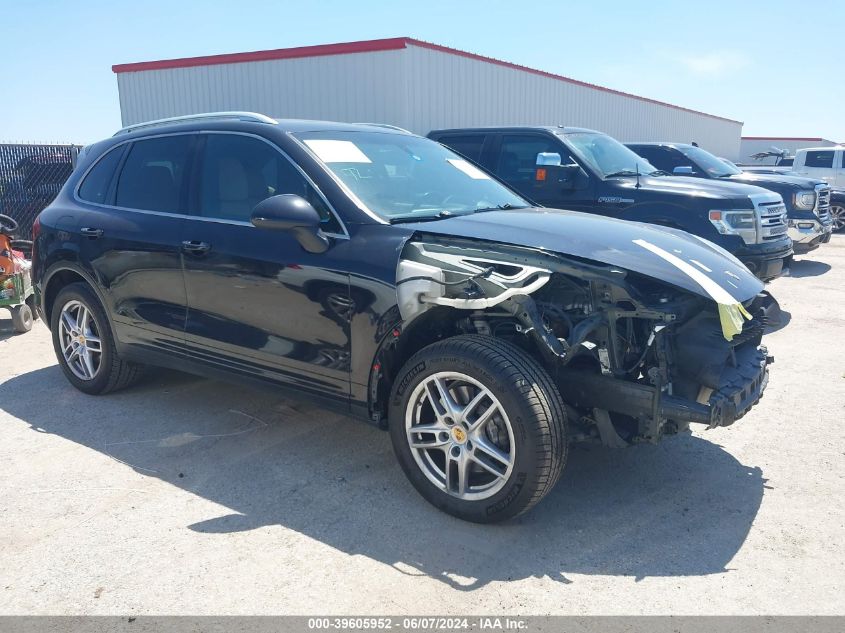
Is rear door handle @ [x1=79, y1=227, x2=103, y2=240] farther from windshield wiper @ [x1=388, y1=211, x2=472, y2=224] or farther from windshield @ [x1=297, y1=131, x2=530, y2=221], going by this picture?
windshield wiper @ [x1=388, y1=211, x2=472, y2=224]

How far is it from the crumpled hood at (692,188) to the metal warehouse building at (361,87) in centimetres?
Answer: 640

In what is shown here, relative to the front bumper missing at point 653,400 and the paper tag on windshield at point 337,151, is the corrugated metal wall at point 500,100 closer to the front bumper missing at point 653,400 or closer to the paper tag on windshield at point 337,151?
the paper tag on windshield at point 337,151

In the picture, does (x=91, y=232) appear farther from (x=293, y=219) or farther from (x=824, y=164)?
(x=824, y=164)

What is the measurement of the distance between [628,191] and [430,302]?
5207 mm

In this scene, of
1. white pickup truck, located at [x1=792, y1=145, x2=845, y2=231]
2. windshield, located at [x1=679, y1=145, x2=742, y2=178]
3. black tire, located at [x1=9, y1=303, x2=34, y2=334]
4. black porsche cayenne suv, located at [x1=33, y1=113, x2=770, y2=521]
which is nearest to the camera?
black porsche cayenne suv, located at [x1=33, y1=113, x2=770, y2=521]

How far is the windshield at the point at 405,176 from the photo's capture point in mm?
3992

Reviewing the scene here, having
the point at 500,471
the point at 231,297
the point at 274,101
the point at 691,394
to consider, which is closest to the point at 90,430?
the point at 231,297

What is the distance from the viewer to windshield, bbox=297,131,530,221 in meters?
3.99

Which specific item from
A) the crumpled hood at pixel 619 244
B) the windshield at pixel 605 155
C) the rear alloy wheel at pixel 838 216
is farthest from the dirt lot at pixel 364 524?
the rear alloy wheel at pixel 838 216

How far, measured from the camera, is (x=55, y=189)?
13375mm

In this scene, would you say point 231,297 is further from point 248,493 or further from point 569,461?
point 569,461

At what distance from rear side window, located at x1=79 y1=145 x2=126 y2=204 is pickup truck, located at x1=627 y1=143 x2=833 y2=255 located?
7.71 meters

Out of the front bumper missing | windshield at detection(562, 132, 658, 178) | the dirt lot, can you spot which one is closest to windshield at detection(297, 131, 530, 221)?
the front bumper missing

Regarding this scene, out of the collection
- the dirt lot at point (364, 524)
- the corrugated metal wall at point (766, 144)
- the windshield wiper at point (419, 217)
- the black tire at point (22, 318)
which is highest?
the windshield wiper at point (419, 217)
